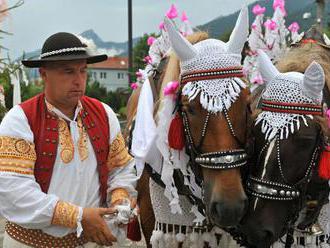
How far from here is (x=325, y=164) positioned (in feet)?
10.2

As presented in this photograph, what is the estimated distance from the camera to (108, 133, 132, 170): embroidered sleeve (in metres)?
3.29

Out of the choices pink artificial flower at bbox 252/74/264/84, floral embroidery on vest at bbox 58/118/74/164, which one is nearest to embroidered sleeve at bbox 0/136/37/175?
floral embroidery on vest at bbox 58/118/74/164

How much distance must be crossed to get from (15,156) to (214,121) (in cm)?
113

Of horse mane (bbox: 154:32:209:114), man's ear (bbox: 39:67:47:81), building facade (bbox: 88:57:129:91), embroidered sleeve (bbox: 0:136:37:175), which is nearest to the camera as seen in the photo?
→ embroidered sleeve (bbox: 0:136:37:175)

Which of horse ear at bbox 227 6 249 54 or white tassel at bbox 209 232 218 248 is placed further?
white tassel at bbox 209 232 218 248

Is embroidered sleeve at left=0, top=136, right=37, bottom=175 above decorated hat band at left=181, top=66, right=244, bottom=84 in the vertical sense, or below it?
below

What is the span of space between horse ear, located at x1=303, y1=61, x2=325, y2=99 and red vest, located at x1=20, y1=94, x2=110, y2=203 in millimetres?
1248

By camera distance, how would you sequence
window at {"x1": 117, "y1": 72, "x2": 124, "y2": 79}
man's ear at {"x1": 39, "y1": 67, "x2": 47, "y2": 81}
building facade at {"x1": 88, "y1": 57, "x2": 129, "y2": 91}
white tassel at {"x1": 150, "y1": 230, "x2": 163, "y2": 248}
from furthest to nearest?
window at {"x1": 117, "y1": 72, "x2": 124, "y2": 79} → building facade at {"x1": 88, "y1": 57, "x2": 129, "y2": 91} → white tassel at {"x1": 150, "y1": 230, "x2": 163, "y2": 248} → man's ear at {"x1": 39, "y1": 67, "x2": 47, "y2": 81}

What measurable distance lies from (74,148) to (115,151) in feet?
1.07

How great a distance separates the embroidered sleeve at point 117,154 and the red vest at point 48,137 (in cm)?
5

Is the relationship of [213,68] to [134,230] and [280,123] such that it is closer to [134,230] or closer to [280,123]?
[280,123]

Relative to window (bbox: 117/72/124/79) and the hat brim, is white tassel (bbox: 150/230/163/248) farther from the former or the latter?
window (bbox: 117/72/124/79)

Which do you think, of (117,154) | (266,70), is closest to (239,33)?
(266,70)

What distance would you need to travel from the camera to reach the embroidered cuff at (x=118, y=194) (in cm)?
315
